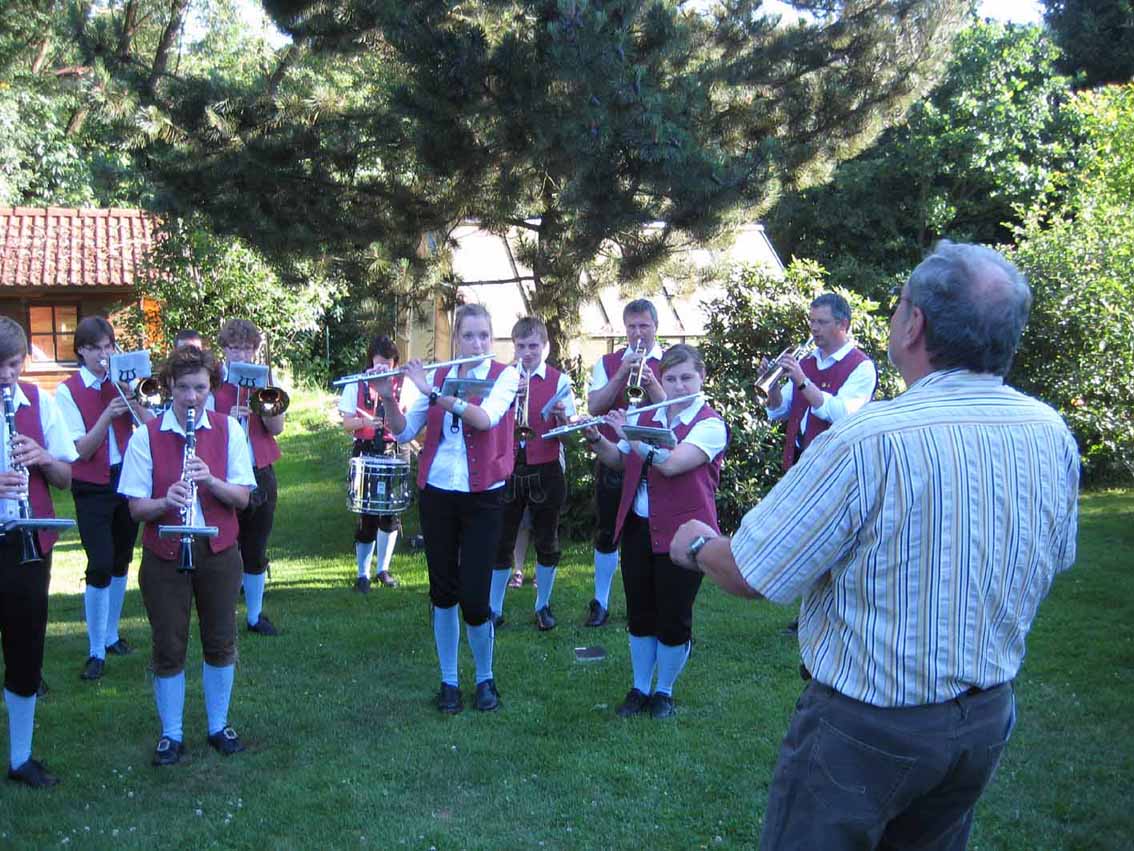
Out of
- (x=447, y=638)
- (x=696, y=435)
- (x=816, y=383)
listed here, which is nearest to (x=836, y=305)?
(x=816, y=383)

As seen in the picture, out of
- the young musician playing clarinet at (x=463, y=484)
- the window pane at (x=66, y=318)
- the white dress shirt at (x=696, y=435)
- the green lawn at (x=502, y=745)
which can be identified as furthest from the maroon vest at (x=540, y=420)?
the window pane at (x=66, y=318)

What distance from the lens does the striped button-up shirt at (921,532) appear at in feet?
7.72

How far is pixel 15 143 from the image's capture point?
21.4 meters

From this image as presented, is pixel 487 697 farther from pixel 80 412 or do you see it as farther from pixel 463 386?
pixel 80 412

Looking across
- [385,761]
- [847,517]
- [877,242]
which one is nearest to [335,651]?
[385,761]

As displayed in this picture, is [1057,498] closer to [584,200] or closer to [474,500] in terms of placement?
[474,500]

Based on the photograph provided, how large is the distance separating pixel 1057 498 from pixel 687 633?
3.29m

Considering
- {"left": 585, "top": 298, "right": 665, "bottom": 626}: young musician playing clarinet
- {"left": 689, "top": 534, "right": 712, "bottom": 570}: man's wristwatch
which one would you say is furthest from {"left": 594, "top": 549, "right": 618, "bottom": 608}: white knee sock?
{"left": 689, "top": 534, "right": 712, "bottom": 570}: man's wristwatch

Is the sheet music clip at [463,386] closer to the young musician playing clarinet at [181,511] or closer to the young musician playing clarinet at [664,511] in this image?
the young musician playing clarinet at [664,511]

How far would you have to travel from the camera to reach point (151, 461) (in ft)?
16.2

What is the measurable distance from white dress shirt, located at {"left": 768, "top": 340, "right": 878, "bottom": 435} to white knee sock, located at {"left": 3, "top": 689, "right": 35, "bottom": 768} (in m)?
4.55

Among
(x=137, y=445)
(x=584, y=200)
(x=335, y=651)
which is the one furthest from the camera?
(x=584, y=200)

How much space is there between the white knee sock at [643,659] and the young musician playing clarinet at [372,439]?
303cm

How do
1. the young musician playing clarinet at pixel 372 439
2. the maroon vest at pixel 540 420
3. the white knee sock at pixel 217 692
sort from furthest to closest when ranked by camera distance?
the young musician playing clarinet at pixel 372 439, the maroon vest at pixel 540 420, the white knee sock at pixel 217 692
